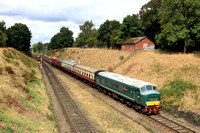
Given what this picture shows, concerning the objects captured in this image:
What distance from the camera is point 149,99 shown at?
19188 millimetres

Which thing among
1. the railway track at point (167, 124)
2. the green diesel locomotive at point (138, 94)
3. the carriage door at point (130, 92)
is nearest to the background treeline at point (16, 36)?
the green diesel locomotive at point (138, 94)

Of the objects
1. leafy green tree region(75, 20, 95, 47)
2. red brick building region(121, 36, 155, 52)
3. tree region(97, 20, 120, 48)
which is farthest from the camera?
leafy green tree region(75, 20, 95, 47)

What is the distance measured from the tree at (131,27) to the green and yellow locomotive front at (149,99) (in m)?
41.5

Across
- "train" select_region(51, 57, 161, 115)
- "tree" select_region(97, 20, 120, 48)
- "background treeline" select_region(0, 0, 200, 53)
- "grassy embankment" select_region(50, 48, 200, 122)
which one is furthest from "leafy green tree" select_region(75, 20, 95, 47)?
"train" select_region(51, 57, 161, 115)

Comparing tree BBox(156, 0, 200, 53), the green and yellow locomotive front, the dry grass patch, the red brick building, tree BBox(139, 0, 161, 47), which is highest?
tree BBox(139, 0, 161, 47)

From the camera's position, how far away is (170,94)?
23047 millimetres

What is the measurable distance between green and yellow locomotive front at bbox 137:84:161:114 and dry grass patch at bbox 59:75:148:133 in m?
2.65

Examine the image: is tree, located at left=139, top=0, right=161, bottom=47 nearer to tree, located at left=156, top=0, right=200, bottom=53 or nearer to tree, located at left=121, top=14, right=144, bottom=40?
tree, located at left=121, top=14, right=144, bottom=40

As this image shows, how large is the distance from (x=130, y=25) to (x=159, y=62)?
27.5 m

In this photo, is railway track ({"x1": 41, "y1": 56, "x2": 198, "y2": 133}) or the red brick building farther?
the red brick building

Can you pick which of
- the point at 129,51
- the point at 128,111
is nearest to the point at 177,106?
the point at 128,111

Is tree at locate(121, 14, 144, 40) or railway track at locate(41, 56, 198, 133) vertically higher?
tree at locate(121, 14, 144, 40)

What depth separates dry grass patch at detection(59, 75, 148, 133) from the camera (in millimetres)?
16531

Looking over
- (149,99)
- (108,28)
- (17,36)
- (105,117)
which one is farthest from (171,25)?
(17,36)
